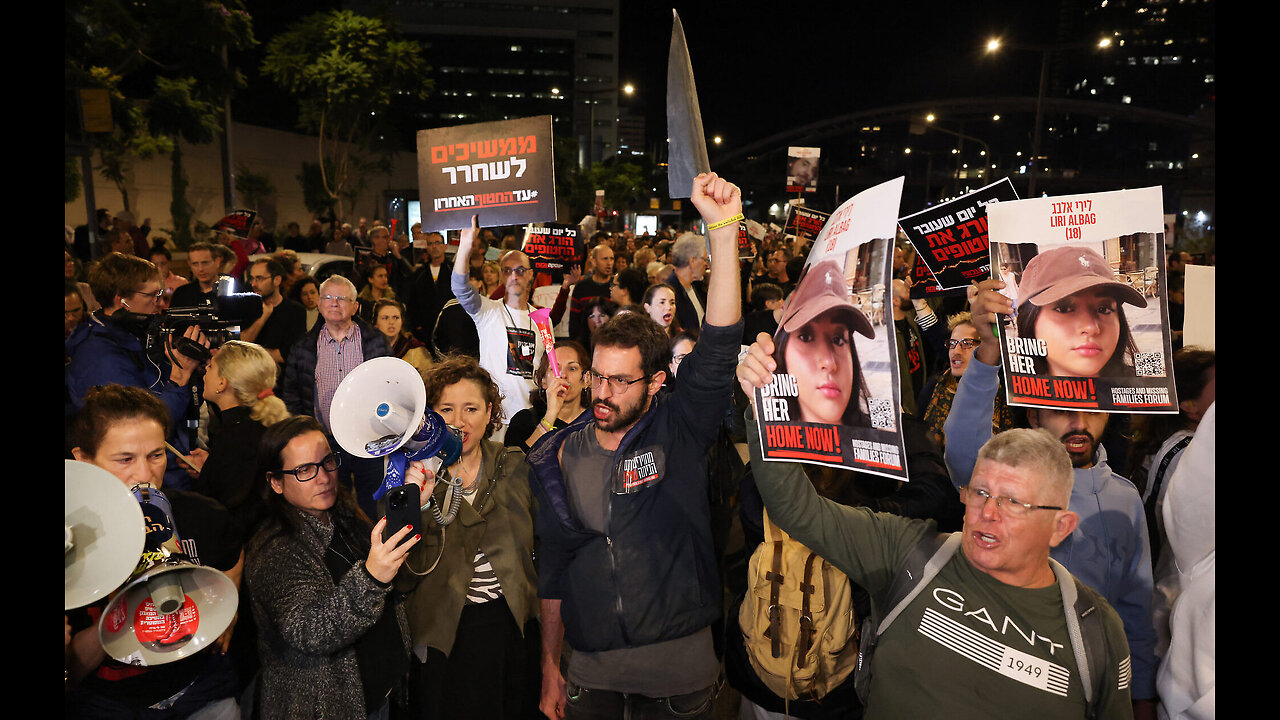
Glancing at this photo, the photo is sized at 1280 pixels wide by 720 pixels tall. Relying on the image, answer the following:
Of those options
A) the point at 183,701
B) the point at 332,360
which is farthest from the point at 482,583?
the point at 332,360

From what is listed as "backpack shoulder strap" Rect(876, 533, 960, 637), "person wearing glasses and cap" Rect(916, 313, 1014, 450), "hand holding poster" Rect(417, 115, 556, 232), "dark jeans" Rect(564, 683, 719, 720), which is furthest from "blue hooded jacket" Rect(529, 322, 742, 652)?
"hand holding poster" Rect(417, 115, 556, 232)

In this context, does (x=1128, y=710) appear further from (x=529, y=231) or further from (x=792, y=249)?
(x=792, y=249)

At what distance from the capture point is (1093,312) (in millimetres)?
2908

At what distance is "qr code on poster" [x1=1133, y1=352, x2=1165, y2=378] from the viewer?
9.32ft

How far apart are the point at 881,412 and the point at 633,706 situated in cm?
145

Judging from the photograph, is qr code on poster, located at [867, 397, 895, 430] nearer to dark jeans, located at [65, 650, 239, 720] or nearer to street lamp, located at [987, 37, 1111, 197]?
dark jeans, located at [65, 650, 239, 720]

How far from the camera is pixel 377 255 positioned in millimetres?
11109

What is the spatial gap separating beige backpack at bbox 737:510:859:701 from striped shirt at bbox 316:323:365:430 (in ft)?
12.0

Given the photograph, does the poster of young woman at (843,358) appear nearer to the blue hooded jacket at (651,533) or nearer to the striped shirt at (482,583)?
the blue hooded jacket at (651,533)

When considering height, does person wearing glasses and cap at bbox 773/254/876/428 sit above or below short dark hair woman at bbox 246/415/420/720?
above

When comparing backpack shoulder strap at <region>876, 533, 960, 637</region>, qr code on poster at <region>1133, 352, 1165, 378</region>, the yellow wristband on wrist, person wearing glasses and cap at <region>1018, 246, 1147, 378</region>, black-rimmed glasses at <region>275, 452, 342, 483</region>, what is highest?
the yellow wristband on wrist

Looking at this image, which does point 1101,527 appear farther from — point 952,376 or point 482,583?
point 482,583

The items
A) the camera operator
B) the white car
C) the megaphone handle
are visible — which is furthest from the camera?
the white car
